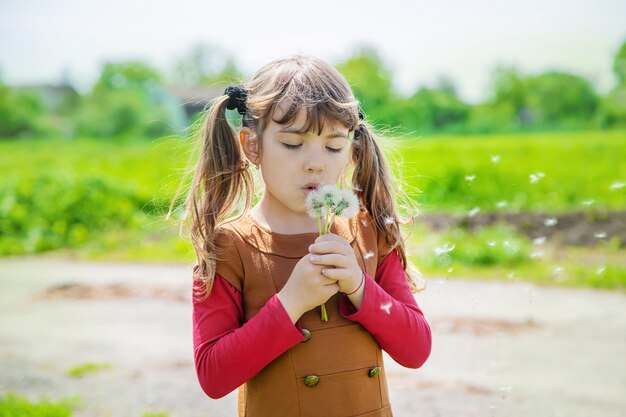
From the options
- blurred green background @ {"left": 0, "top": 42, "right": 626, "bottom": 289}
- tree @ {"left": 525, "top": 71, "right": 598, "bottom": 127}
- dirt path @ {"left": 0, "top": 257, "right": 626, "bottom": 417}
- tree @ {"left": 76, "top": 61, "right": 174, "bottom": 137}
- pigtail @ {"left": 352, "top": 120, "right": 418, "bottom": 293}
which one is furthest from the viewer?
tree @ {"left": 76, "top": 61, "right": 174, "bottom": 137}

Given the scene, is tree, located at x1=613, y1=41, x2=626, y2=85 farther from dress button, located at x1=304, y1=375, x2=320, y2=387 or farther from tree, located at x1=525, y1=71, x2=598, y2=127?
dress button, located at x1=304, y1=375, x2=320, y2=387

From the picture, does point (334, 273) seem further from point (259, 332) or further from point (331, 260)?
point (259, 332)

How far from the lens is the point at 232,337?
5.64 ft

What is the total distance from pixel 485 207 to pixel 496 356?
285 inches

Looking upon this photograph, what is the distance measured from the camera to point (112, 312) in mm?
6461

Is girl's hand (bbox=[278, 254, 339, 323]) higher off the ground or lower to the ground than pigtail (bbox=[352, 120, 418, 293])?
lower

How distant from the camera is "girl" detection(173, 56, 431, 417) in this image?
5.53ft

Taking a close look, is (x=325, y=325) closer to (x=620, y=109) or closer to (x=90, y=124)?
(x=620, y=109)

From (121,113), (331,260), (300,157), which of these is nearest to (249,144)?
(300,157)

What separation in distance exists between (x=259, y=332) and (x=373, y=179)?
2.07 ft

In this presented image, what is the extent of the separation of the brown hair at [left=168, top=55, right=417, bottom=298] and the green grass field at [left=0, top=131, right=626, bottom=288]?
Answer: 415 centimetres

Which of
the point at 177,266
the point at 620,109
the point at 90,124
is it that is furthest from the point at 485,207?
the point at 90,124

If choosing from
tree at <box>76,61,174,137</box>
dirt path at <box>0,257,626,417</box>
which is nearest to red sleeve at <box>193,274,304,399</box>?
dirt path at <box>0,257,626,417</box>

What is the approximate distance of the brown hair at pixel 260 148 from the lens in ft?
5.90
